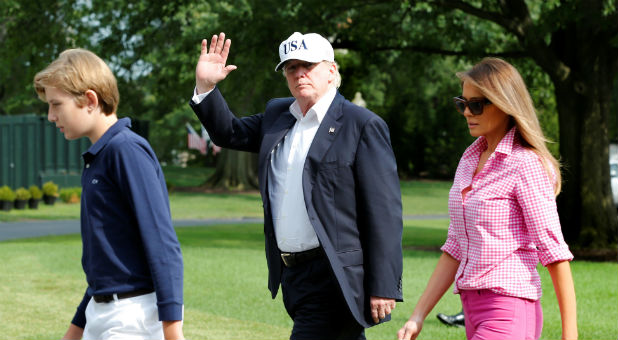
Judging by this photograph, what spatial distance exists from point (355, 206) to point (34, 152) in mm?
28100

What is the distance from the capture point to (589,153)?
16984mm

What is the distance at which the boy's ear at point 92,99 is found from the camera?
3.45m

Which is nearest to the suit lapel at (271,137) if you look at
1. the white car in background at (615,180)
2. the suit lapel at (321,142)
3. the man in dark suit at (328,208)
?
the man in dark suit at (328,208)

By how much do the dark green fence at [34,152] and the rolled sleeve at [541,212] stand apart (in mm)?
26678

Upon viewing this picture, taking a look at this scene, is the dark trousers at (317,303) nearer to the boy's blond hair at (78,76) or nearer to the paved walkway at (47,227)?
the boy's blond hair at (78,76)

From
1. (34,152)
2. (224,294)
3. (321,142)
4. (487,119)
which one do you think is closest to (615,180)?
(224,294)

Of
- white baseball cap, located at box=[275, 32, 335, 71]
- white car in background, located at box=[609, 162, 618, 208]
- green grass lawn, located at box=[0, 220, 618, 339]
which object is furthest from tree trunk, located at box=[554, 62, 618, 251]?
white baseball cap, located at box=[275, 32, 335, 71]

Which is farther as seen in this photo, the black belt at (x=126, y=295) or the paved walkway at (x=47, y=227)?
the paved walkway at (x=47, y=227)

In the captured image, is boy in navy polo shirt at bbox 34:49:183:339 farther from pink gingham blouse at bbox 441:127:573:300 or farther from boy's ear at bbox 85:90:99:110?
pink gingham blouse at bbox 441:127:573:300

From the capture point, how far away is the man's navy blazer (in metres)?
4.28

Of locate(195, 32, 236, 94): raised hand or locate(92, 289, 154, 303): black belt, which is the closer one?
locate(92, 289, 154, 303): black belt

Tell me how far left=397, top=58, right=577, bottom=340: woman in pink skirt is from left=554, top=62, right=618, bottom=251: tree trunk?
13552 mm

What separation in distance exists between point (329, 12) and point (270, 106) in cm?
1366

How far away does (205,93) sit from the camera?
185 inches
